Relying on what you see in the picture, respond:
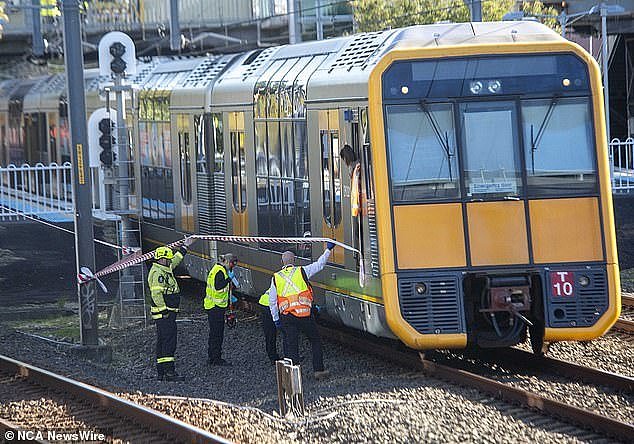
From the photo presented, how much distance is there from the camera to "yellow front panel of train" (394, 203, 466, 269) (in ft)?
38.8

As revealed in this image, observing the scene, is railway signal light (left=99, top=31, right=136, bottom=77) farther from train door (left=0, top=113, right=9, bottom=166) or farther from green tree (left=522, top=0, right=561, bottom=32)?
train door (left=0, top=113, right=9, bottom=166)

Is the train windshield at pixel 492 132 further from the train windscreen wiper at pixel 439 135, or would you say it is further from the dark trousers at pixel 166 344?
the dark trousers at pixel 166 344

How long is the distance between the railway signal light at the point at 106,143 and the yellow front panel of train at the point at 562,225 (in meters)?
7.28

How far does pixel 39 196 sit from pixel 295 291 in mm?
11308

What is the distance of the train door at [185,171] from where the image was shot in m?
18.4

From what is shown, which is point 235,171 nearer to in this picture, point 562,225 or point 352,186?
point 352,186

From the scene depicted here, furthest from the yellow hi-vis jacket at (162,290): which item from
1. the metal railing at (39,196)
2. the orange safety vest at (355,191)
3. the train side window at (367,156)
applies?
the metal railing at (39,196)

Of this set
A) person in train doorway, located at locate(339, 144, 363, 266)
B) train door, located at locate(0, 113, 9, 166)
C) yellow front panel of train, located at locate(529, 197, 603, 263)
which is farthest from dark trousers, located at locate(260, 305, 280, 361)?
train door, located at locate(0, 113, 9, 166)

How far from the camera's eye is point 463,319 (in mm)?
11789

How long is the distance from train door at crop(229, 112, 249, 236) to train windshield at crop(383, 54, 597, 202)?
4.50 meters

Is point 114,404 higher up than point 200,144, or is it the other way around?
point 200,144

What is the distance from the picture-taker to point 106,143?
1741 cm

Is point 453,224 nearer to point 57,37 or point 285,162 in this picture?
point 285,162

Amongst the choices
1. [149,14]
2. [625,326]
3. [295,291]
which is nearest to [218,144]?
[295,291]
